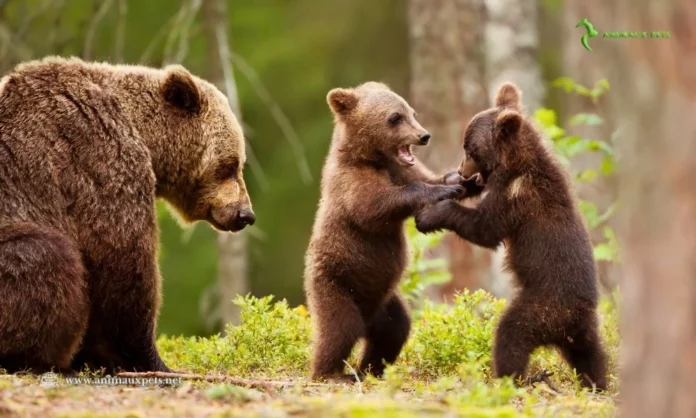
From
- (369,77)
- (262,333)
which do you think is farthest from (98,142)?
(369,77)

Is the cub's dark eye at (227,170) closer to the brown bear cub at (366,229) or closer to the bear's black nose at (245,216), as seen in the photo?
the bear's black nose at (245,216)

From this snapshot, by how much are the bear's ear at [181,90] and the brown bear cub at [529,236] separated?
6.87ft

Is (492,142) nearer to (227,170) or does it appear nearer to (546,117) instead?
(227,170)

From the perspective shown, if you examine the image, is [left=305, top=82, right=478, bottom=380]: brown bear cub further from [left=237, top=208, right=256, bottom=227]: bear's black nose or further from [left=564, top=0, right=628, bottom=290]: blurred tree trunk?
[left=564, top=0, right=628, bottom=290]: blurred tree trunk

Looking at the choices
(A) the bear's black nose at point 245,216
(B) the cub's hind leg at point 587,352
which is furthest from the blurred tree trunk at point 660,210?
(A) the bear's black nose at point 245,216

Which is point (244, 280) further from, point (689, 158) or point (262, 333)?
point (689, 158)

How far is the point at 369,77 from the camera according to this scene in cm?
2023

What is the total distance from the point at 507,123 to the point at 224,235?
270 inches

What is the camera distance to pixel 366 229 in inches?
317

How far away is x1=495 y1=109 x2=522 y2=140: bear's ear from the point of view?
764cm

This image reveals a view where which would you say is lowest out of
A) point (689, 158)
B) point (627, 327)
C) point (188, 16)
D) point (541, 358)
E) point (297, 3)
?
point (541, 358)

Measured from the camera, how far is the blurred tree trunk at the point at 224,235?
1317 centimetres

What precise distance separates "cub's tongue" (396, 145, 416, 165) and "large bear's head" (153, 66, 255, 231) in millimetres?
1351

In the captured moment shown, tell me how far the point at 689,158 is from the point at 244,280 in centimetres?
1052
